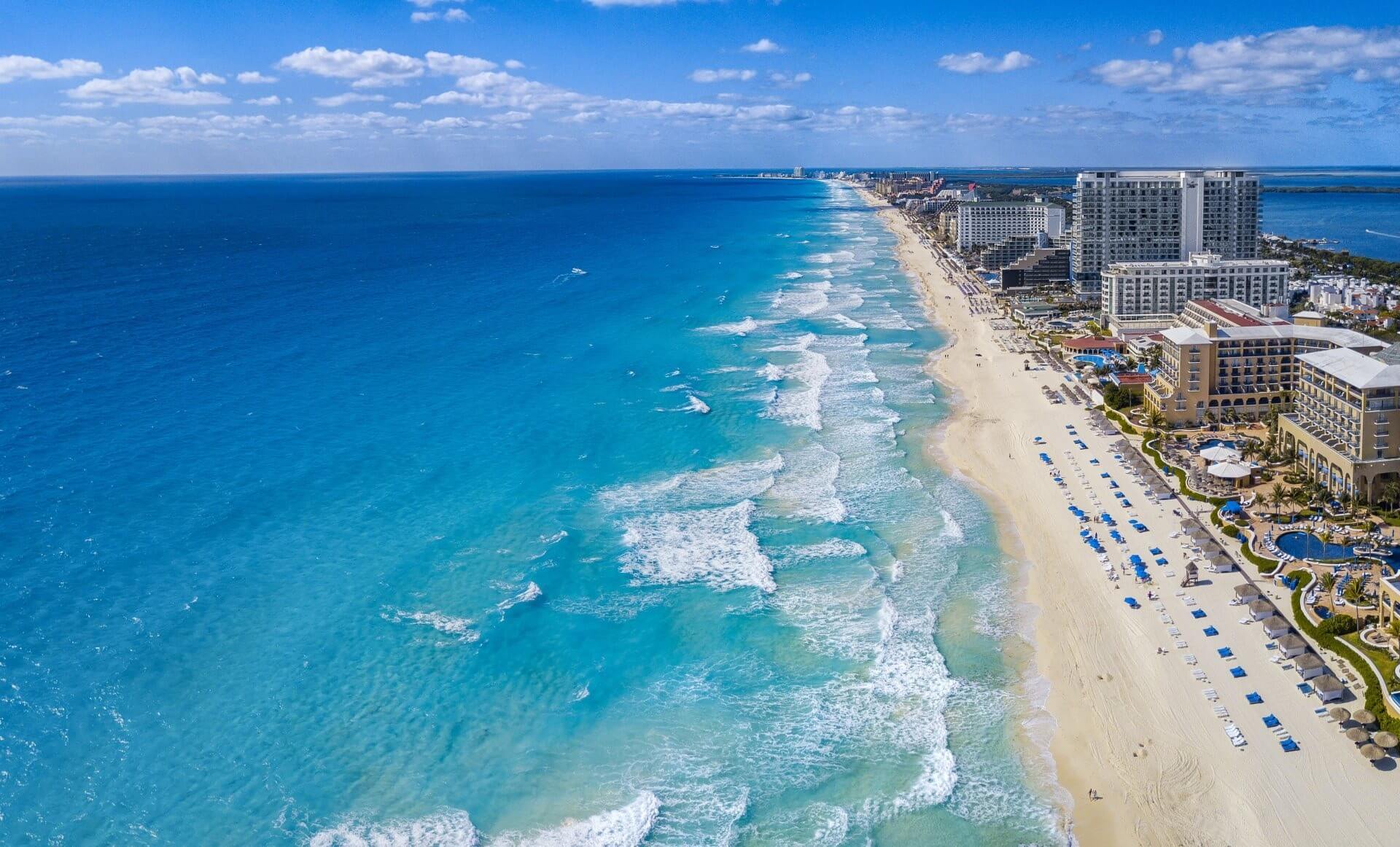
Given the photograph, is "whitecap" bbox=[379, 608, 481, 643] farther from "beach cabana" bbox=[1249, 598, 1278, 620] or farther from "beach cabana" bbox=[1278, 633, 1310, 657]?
"beach cabana" bbox=[1249, 598, 1278, 620]

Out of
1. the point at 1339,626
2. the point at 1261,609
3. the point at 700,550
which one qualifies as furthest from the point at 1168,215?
the point at 700,550

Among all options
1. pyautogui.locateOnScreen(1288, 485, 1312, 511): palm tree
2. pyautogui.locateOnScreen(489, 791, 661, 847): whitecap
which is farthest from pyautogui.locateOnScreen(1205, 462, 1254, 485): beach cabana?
pyautogui.locateOnScreen(489, 791, 661, 847): whitecap

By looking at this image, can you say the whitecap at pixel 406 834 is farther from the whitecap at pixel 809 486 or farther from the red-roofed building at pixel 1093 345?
the red-roofed building at pixel 1093 345

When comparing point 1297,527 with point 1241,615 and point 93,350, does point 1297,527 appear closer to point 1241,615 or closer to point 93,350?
point 1241,615

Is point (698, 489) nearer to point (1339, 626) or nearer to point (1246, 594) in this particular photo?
point (1246, 594)

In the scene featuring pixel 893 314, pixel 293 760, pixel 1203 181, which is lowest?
pixel 293 760

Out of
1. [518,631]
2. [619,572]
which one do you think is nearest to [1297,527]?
[619,572]

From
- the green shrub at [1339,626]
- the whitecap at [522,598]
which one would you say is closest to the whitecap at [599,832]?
the whitecap at [522,598]
